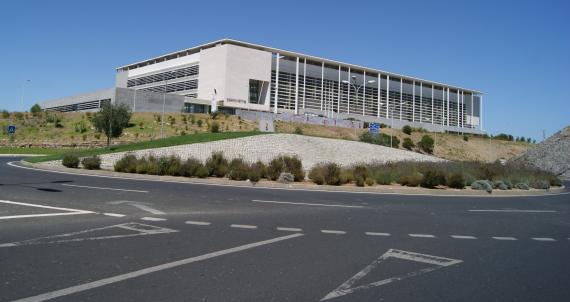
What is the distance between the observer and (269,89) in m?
91.1

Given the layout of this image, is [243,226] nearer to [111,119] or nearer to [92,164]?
[92,164]

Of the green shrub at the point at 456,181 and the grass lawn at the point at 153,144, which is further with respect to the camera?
the grass lawn at the point at 153,144

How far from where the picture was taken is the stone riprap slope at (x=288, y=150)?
2973 centimetres

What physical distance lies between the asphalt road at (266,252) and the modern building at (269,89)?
219ft

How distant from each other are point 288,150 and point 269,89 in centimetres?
5973

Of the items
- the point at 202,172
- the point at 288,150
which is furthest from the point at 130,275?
the point at 288,150

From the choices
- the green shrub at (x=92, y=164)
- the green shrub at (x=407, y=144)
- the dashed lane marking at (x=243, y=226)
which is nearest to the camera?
the dashed lane marking at (x=243, y=226)

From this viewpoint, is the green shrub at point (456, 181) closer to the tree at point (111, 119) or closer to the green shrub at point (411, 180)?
the green shrub at point (411, 180)

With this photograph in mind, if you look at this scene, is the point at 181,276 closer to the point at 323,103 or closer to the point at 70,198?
the point at 70,198

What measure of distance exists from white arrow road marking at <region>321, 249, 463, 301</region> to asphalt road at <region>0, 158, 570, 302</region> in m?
0.02

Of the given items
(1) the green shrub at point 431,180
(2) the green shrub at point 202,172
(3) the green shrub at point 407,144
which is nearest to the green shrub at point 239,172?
(2) the green shrub at point 202,172

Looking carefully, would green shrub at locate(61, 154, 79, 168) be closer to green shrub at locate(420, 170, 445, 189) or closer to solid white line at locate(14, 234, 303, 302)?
green shrub at locate(420, 170, 445, 189)

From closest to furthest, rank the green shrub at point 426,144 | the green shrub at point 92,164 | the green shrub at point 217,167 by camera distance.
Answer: the green shrub at point 217,167 < the green shrub at point 92,164 < the green shrub at point 426,144

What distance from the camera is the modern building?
278 ft
